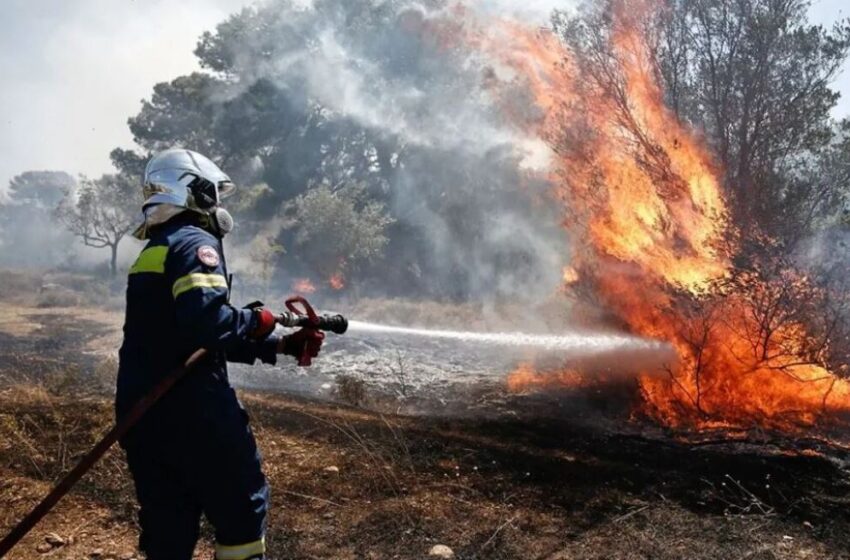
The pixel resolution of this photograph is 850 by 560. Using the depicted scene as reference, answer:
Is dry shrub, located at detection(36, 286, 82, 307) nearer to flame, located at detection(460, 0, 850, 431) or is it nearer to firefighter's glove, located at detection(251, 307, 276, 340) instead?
flame, located at detection(460, 0, 850, 431)

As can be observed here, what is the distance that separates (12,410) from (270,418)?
8.52 feet

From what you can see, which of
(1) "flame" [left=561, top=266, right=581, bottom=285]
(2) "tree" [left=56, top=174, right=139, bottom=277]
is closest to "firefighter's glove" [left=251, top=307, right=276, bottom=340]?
(1) "flame" [left=561, top=266, right=581, bottom=285]

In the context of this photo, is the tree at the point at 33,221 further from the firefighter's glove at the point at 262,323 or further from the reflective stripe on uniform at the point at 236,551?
the reflective stripe on uniform at the point at 236,551

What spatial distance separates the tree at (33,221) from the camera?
155ft

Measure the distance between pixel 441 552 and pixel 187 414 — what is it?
6.58 ft

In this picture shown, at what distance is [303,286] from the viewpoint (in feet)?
89.5

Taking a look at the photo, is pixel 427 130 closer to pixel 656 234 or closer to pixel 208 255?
pixel 656 234

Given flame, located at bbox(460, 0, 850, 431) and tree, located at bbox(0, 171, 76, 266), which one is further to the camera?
tree, located at bbox(0, 171, 76, 266)

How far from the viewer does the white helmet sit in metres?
3.22

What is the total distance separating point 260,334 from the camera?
307cm

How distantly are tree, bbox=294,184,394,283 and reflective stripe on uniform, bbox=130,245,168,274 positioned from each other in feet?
80.7

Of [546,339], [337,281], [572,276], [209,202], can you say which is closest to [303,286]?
[337,281]

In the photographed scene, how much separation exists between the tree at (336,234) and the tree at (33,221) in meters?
21.6

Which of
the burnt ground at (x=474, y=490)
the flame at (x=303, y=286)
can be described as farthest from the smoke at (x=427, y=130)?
the burnt ground at (x=474, y=490)
